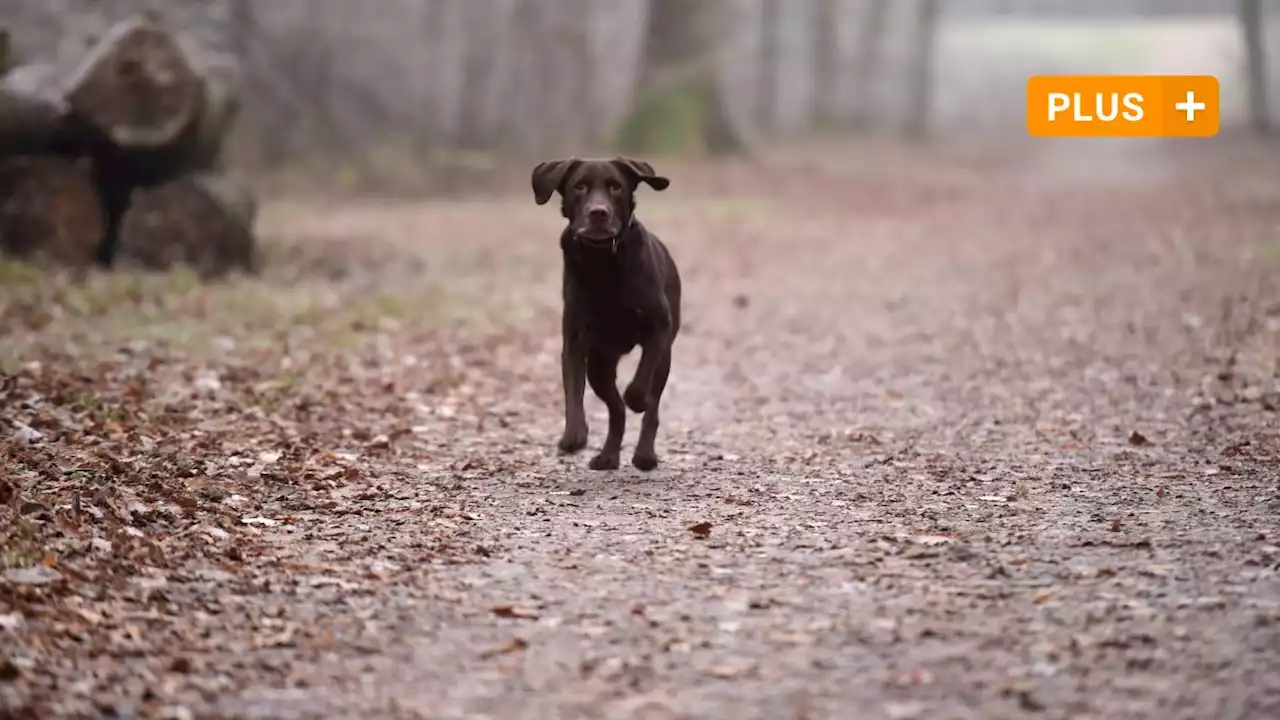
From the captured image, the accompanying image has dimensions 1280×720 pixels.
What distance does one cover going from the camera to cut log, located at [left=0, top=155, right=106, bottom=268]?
13047mm

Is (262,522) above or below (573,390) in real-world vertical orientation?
below

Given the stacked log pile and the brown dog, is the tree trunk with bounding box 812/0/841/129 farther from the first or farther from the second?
the brown dog

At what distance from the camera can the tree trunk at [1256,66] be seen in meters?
32.6

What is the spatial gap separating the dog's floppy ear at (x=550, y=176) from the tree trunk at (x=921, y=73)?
108 feet


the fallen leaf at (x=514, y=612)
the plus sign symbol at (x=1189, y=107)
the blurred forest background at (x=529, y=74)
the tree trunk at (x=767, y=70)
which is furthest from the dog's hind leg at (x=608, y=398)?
the tree trunk at (x=767, y=70)

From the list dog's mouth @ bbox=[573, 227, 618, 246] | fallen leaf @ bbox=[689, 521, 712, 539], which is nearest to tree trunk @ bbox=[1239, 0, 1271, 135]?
dog's mouth @ bbox=[573, 227, 618, 246]

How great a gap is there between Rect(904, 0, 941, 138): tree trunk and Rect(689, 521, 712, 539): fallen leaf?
3395 cm

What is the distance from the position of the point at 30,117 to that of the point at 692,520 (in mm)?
9478

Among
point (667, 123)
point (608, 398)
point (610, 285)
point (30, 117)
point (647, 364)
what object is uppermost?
point (667, 123)

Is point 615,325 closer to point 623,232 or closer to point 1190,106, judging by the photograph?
point 623,232

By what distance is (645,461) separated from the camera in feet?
23.0

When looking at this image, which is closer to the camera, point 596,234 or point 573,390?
point 596,234

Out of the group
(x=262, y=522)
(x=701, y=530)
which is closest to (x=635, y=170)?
(x=701, y=530)

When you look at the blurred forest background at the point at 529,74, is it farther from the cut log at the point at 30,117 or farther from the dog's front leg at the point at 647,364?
the dog's front leg at the point at 647,364
